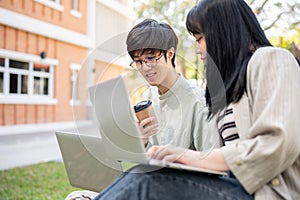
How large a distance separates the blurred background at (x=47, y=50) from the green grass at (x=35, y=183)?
388 millimetres

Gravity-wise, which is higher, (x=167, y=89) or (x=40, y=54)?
(x=40, y=54)

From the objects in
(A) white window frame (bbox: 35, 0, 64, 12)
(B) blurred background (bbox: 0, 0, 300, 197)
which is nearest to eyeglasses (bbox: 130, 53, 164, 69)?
(B) blurred background (bbox: 0, 0, 300, 197)

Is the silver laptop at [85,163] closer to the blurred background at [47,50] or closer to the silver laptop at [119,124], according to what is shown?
the silver laptop at [119,124]

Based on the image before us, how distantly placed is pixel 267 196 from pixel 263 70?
0.81 feet

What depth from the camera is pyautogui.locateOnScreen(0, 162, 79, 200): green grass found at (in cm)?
273

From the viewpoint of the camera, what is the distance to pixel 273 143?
74 cm

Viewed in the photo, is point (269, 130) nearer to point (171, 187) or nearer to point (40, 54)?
point (171, 187)

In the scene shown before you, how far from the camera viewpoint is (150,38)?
125 cm

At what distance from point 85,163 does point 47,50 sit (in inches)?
268

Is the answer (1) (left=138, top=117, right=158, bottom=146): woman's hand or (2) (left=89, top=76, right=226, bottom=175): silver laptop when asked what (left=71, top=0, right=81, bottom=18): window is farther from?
(2) (left=89, top=76, right=226, bottom=175): silver laptop

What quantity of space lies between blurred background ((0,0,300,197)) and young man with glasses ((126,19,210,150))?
2.82 metres

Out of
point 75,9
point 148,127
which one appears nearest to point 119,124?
point 148,127

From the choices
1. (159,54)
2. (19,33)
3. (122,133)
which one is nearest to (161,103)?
(159,54)

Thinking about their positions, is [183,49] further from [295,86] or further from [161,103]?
[295,86]
